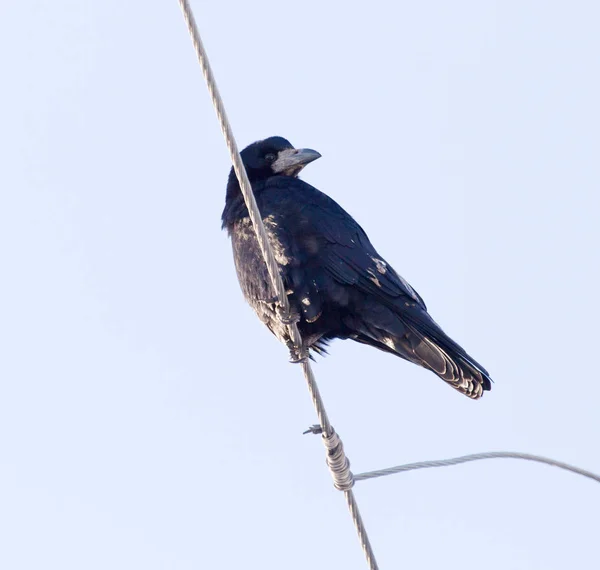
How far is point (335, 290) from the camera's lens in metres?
6.20

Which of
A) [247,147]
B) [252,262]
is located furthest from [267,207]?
[247,147]

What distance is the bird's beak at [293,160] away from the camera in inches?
277

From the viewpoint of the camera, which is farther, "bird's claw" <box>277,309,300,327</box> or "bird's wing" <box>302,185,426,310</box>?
"bird's wing" <box>302,185,426,310</box>

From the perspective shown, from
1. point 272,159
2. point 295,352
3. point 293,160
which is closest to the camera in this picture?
point 295,352

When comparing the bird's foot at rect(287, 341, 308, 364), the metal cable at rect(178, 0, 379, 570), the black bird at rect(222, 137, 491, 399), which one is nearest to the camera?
the metal cable at rect(178, 0, 379, 570)

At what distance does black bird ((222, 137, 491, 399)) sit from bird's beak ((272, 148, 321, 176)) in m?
0.51

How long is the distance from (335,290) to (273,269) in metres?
1.32

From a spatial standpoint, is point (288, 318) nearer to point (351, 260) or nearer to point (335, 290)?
point (335, 290)

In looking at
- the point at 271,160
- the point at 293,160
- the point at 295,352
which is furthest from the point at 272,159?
the point at 295,352

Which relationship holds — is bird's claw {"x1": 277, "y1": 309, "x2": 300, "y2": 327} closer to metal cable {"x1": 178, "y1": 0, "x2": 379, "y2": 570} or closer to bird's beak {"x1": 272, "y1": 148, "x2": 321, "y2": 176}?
metal cable {"x1": 178, "y1": 0, "x2": 379, "y2": 570}

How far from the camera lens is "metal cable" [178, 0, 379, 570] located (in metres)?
4.28

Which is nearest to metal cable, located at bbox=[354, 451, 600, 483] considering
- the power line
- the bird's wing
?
the power line

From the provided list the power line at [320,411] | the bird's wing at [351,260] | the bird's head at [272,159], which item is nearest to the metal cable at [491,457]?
the power line at [320,411]

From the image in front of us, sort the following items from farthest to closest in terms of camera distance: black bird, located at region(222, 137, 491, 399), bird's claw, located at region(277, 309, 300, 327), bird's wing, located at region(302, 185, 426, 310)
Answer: bird's wing, located at region(302, 185, 426, 310) → black bird, located at region(222, 137, 491, 399) → bird's claw, located at region(277, 309, 300, 327)
